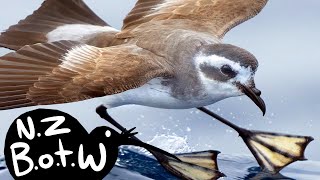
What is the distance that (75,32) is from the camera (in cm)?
915

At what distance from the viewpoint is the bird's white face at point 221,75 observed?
24.6ft

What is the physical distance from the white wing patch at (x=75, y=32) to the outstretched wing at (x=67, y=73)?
3.99 feet

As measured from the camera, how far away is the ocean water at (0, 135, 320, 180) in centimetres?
836

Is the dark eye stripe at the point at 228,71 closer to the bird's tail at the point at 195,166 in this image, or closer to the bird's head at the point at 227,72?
the bird's head at the point at 227,72

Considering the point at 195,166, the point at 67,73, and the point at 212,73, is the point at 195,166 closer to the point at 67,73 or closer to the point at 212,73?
the point at 212,73

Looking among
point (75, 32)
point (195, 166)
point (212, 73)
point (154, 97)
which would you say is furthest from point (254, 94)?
point (75, 32)

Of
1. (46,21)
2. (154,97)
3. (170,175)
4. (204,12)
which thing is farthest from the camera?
(46,21)

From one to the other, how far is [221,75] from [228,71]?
7 centimetres

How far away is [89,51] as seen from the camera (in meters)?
7.83

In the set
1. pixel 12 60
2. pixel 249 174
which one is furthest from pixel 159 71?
pixel 249 174

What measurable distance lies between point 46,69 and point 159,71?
0.86 meters

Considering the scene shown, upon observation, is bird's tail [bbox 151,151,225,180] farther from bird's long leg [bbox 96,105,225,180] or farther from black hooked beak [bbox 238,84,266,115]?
black hooked beak [bbox 238,84,266,115]

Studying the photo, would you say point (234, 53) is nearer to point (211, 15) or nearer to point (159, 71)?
point (159, 71)

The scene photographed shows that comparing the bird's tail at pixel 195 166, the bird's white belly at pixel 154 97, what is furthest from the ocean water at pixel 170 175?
the bird's white belly at pixel 154 97
